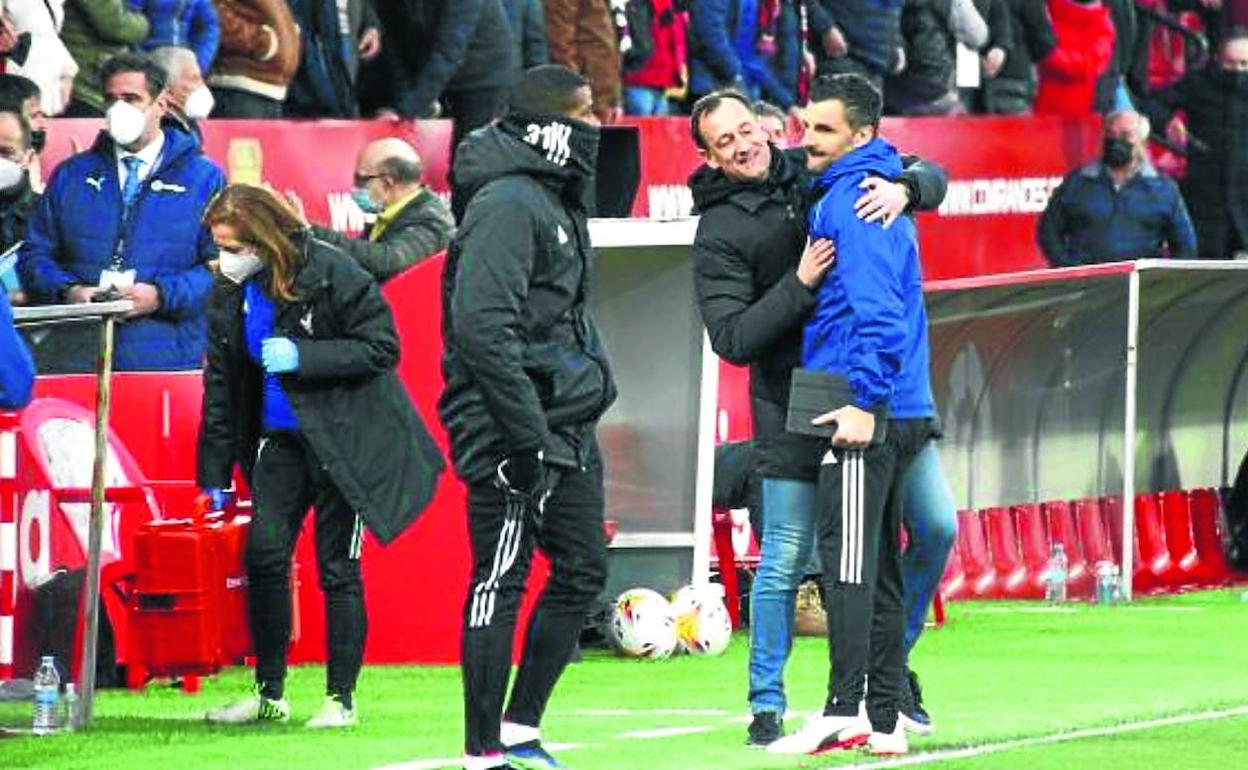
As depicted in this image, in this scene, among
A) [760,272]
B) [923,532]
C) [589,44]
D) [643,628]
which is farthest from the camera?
[589,44]

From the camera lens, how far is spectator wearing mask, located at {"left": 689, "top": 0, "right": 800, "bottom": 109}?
74.9 feet

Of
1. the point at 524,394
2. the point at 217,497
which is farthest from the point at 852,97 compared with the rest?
the point at 217,497

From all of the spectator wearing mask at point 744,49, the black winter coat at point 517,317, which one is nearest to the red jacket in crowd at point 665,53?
the spectator wearing mask at point 744,49

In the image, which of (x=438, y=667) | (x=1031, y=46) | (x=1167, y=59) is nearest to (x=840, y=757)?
(x=438, y=667)

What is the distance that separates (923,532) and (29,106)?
5.58 metres

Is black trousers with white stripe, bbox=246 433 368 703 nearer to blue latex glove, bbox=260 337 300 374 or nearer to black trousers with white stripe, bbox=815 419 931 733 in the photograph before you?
blue latex glove, bbox=260 337 300 374

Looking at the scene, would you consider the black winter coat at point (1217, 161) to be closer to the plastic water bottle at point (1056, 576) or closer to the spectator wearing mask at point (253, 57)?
the plastic water bottle at point (1056, 576)

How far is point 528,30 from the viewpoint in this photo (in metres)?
21.0

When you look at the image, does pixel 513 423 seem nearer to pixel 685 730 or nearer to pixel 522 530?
pixel 522 530

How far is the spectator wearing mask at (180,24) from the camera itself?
1861cm

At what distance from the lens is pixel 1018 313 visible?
19422mm

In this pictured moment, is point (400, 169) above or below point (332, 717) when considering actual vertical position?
above

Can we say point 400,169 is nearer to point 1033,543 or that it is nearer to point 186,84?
point 186,84

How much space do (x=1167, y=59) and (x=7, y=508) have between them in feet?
59.8
